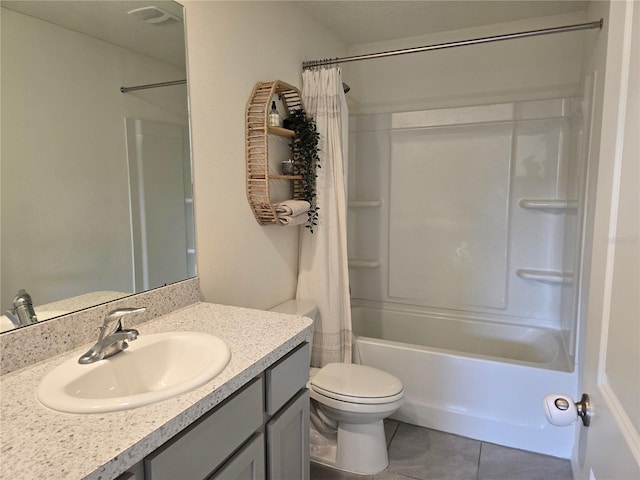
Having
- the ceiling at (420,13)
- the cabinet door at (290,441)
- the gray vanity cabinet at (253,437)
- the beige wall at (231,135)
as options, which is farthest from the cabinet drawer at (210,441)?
the ceiling at (420,13)

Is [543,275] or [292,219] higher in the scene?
[292,219]

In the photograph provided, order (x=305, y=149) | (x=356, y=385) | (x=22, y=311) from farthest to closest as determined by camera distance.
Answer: (x=305, y=149) < (x=356, y=385) < (x=22, y=311)

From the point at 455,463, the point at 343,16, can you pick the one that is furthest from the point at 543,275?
the point at 343,16

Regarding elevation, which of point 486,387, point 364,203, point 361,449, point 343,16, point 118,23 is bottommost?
point 361,449

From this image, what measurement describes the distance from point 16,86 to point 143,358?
781 mm

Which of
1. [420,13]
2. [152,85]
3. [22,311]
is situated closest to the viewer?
[22,311]

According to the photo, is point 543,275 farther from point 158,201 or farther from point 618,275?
point 158,201

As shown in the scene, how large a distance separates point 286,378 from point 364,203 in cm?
211

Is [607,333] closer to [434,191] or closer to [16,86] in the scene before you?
[16,86]

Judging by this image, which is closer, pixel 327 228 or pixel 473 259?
pixel 327 228

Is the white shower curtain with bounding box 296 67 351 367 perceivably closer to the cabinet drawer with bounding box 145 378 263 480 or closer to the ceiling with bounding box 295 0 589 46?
the ceiling with bounding box 295 0 589 46

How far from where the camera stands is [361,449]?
1.96 m

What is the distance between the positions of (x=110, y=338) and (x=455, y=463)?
5.82 ft

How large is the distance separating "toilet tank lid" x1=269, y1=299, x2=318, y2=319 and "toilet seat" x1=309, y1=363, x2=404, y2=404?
301 millimetres
